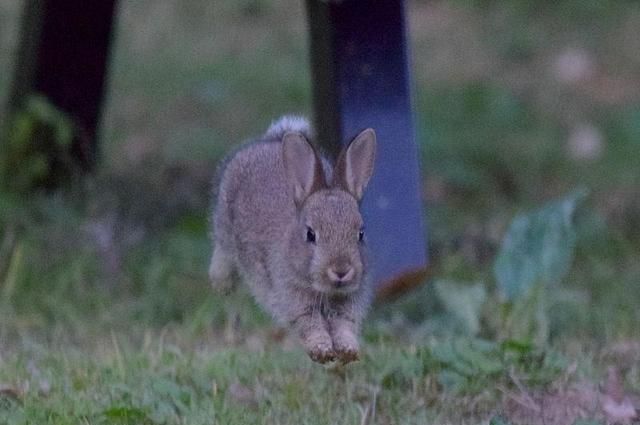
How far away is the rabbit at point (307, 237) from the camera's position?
4.57m

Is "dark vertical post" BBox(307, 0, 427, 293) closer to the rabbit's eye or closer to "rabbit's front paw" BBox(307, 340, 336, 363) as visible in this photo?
the rabbit's eye

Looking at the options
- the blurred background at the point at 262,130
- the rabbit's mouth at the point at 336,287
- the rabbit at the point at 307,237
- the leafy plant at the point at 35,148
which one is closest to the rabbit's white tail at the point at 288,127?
the rabbit at the point at 307,237

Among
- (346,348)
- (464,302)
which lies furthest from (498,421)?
(464,302)

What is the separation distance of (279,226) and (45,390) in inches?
30.5

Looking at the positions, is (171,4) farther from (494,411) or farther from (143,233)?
(494,411)

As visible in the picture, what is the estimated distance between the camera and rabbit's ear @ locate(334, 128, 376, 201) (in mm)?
4734

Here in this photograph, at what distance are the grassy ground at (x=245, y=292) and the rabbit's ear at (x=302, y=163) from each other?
0.57m

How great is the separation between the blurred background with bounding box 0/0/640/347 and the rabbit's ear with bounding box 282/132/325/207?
1229 millimetres

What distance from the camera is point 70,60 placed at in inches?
308

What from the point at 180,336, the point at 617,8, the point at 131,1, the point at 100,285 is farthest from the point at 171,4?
the point at 180,336

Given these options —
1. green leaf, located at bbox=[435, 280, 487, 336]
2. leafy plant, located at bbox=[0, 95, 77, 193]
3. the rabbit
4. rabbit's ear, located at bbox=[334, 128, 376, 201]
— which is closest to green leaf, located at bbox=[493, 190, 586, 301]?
green leaf, located at bbox=[435, 280, 487, 336]

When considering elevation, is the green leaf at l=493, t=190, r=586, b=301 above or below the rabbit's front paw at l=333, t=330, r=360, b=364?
below

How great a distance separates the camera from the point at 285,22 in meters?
12.0

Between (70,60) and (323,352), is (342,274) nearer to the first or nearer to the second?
(323,352)
